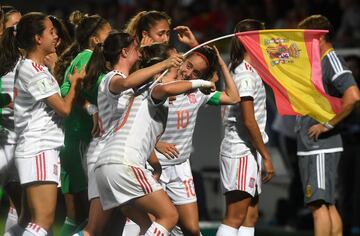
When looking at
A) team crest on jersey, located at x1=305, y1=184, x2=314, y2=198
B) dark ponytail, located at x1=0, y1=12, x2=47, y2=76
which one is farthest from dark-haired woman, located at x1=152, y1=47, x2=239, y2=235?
team crest on jersey, located at x1=305, y1=184, x2=314, y2=198

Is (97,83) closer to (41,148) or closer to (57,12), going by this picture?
(41,148)

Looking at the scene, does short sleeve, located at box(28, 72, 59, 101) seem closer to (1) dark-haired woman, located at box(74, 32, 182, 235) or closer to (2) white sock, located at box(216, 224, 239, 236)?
(1) dark-haired woman, located at box(74, 32, 182, 235)

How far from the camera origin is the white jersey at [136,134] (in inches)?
369

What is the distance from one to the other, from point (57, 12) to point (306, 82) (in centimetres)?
955

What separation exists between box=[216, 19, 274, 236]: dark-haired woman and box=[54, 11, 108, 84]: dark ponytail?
1.18 m

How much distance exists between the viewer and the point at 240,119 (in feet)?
36.1

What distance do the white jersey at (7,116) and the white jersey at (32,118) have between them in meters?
0.34

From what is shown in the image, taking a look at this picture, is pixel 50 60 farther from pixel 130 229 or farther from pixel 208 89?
pixel 208 89

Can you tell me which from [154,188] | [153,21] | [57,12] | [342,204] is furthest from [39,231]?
[57,12]

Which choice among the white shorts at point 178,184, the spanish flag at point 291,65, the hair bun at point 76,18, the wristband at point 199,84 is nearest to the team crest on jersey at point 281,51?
the spanish flag at point 291,65

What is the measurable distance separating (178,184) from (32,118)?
137 centimetres

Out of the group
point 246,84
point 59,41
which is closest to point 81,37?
point 59,41

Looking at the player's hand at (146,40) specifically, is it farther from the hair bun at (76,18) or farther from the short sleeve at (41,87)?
the short sleeve at (41,87)

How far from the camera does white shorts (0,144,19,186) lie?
414 inches
